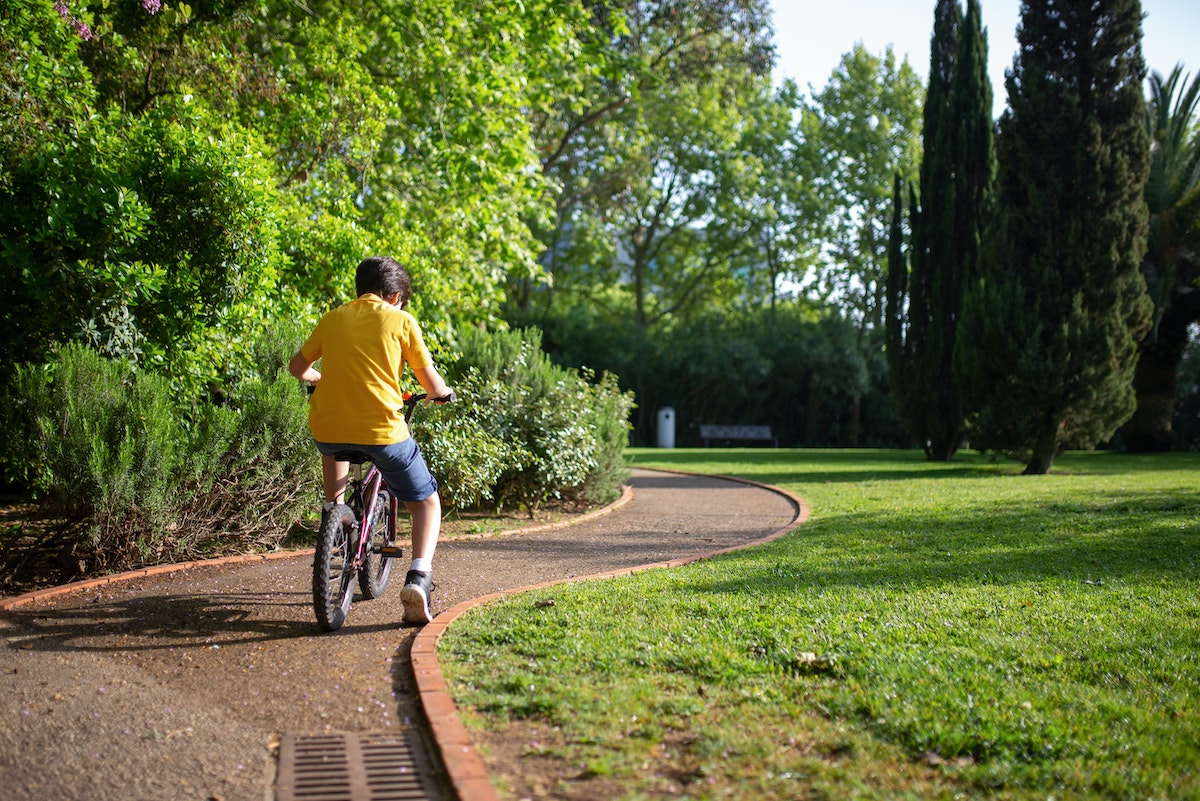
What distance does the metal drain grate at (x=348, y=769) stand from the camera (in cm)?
308

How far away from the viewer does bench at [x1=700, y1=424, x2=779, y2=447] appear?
32.0 metres

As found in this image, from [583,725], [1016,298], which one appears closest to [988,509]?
[1016,298]

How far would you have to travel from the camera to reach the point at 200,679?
13.8ft

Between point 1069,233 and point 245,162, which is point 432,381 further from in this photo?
point 1069,233

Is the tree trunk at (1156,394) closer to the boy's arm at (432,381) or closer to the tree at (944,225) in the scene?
the tree at (944,225)

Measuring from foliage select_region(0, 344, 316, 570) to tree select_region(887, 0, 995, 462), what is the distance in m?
16.3

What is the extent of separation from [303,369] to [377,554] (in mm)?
1269

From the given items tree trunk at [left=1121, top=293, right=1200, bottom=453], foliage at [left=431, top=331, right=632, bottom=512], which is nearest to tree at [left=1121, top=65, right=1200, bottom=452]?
tree trunk at [left=1121, top=293, right=1200, bottom=453]

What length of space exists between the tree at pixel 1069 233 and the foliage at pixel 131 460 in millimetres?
12691

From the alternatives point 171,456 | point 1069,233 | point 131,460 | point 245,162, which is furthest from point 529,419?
point 1069,233

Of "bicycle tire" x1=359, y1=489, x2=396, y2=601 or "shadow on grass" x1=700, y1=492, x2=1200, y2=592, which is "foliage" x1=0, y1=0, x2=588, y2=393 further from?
"shadow on grass" x1=700, y1=492, x2=1200, y2=592

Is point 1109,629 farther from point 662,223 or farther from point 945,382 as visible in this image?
point 662,223

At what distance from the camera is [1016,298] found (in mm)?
15633

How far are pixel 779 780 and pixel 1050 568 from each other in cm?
440
